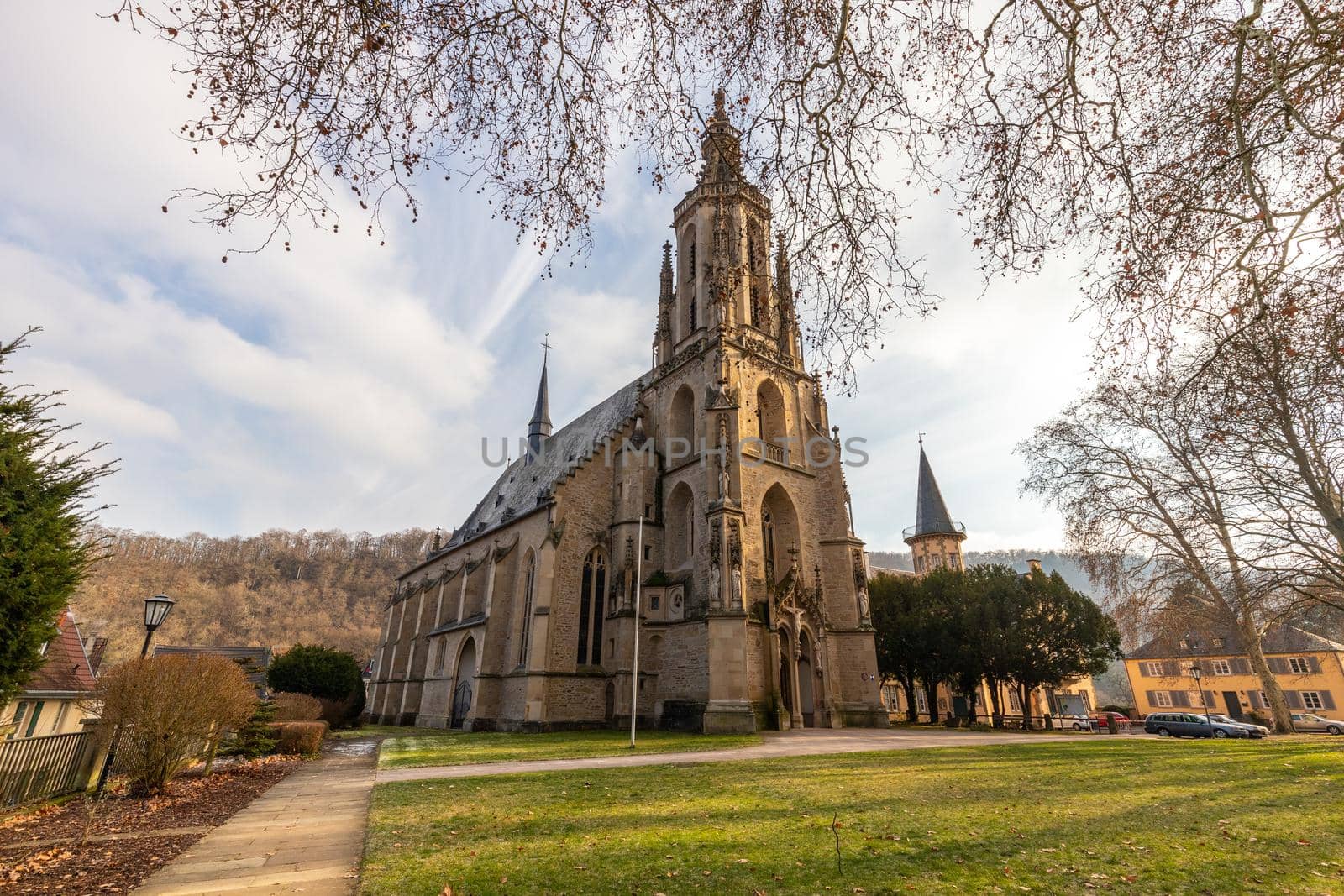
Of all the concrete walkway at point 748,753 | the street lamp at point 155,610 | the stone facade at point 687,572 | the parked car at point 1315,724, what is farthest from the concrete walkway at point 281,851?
the parked car at point 1315,724

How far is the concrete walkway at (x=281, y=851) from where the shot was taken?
5098mm

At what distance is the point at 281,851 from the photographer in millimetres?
6270

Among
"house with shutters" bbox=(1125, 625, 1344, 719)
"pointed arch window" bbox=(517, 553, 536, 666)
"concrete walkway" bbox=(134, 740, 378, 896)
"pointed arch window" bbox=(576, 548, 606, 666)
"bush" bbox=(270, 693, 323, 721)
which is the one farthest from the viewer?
"house with shutters" bbox=(1125, 625, 1344, 719)

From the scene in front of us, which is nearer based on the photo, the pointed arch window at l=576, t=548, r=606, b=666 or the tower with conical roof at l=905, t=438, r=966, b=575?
the pointed arch window at l=576, t=548, r=606, b=666

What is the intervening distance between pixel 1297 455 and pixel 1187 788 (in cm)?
854

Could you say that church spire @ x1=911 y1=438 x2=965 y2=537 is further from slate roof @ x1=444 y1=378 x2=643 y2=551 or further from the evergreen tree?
the evergreen tree

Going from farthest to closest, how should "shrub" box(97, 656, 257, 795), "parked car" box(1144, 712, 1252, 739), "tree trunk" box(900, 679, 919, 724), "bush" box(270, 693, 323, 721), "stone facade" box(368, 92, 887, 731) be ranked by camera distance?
"tree trunk" box(900, 679, 919, 724)
"parked car" box(1144, 712, 1252, 739)
"stone facade" box(368, 92, 887, 731)
"bush" box(270, 693, 323, 721)
"shrub" box(97, 656, 257, 795)

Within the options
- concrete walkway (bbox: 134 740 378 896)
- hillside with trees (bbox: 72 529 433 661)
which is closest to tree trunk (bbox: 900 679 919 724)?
concrete walkway (bbox: 134 740 378 896)

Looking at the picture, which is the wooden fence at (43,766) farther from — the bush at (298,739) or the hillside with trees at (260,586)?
the hillside with trees at (260,586)

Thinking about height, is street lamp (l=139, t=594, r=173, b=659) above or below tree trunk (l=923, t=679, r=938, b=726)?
above

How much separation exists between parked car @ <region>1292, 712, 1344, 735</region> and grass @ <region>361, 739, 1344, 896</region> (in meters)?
34.3

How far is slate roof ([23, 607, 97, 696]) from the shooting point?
12516 mm

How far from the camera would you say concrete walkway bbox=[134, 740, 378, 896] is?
5098 mm

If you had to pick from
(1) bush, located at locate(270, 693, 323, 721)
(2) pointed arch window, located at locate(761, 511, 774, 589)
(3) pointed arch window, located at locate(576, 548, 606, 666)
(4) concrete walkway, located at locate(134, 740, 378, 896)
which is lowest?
(4) concrete walkway, located at locate(134, 740, 378, 896)
